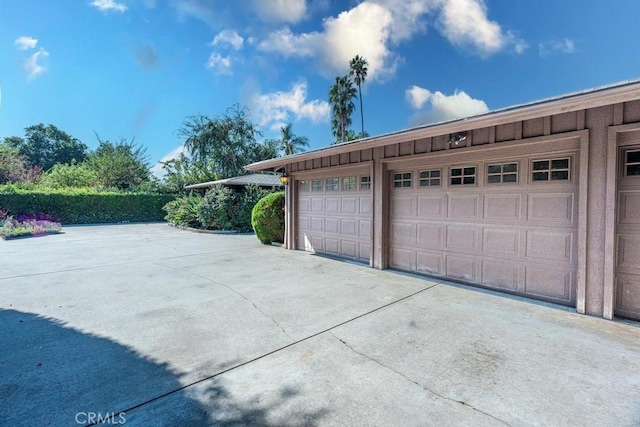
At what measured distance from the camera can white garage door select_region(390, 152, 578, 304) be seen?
419cm

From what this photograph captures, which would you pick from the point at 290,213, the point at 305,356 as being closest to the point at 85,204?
the point at 290,213

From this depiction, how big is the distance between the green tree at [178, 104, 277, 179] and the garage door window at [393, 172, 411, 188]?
848 inches

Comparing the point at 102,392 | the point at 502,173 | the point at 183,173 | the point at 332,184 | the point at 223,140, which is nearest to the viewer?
the point at 102,392

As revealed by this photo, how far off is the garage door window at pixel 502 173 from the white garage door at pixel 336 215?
2.50m

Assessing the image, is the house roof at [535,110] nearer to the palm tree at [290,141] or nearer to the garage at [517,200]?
the garage at [517,200]

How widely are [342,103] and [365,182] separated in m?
22.6

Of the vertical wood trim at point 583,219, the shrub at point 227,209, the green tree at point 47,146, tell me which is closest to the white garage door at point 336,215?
the vertical wood trim at point 583,219

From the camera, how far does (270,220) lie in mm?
9883

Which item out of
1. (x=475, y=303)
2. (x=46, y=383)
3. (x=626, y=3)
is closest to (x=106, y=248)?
(x=46, y=383)

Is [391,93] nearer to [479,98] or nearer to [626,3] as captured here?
[479,98]

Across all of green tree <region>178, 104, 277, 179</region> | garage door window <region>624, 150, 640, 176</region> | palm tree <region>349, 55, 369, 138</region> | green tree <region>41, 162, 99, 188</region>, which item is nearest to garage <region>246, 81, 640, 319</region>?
garage door window <region>624, 150, 640, 176</region>

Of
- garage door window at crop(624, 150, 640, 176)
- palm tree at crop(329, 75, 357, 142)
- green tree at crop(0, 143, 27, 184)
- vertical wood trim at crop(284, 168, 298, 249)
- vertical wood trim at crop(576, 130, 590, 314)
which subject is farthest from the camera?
palm tree at crop(329, 75, 357, 142)

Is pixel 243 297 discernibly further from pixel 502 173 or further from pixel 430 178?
pixel 502 173

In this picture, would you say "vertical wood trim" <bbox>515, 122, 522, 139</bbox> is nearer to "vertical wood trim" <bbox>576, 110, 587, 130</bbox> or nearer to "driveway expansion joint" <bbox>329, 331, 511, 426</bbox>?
"vertical wood trim" <bbox>576, 110, 587, 130</bbox>
